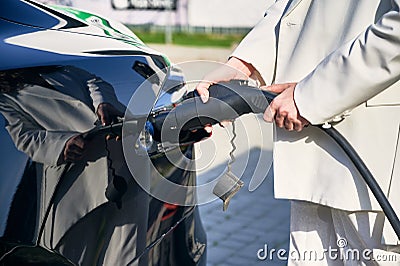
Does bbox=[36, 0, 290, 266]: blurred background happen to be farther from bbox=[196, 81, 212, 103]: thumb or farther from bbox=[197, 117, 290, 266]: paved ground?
bbox=[196, 81, 212, 103]: thumb

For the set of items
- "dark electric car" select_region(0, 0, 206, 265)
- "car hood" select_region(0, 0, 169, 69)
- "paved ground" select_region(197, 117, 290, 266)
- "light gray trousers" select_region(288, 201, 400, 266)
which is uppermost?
"car hood" select_region(0, 0, 169, 69)

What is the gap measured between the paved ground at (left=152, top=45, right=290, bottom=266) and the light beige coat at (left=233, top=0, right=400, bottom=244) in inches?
3.7

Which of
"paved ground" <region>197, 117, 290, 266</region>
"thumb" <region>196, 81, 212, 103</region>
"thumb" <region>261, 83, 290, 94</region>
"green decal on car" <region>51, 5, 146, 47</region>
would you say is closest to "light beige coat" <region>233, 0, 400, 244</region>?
"thumb" <region>261, 83, 290, 94</region>

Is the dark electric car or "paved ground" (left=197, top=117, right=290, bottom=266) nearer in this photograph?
the dark electric car

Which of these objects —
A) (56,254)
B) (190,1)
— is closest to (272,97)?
(56,254)

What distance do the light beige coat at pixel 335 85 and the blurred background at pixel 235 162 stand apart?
114mm

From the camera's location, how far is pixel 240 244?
477 cm

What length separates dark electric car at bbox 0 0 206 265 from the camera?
2025mm

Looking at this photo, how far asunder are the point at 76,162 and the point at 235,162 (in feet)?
1.68

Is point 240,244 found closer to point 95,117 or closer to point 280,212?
point 280,212

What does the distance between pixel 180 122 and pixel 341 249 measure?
64 centimetres

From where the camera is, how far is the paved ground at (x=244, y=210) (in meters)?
2.35

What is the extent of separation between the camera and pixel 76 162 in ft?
6.73

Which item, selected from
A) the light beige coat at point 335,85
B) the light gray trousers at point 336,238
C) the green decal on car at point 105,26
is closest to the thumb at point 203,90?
the light beige coat at point 335,85
